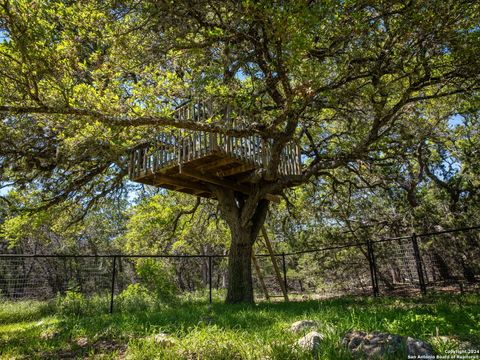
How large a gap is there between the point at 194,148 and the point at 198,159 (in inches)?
11.1

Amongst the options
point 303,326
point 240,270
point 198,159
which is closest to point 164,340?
point 303,326

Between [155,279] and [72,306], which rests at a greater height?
[155,279]

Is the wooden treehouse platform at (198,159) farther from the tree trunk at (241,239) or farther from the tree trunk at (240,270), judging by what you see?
the tree trunk at (240,270)

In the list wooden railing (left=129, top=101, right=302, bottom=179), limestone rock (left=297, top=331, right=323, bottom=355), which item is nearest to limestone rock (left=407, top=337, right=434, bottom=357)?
limestone rock (left=297, top=331, right=323, bottom=355)

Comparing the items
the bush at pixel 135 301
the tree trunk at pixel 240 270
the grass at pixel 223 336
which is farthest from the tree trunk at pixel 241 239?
the grass at pixel 223 336

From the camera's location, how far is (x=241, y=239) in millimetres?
9992

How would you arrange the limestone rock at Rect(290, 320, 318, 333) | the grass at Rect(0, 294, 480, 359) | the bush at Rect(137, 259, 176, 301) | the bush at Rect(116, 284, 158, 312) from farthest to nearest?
1. the bush at Rect(137, 259, 176, 301)
2. the bush at Rect(116, 284, 158, 312)
3. the limestone rock at Rect(290, 320, 318, 333)
4. the grass at Rect(0, 294, 480, 359)

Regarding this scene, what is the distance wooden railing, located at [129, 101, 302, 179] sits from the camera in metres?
8.10

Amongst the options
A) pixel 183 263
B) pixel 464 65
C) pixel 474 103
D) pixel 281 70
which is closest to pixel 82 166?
pixel 281 70

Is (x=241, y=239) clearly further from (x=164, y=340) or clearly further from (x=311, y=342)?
(x=311, y=342)

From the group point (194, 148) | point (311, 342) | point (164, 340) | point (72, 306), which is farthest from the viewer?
point (72, 306)

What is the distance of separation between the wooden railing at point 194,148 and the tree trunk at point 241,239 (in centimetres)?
138

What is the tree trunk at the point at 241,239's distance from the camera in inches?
376

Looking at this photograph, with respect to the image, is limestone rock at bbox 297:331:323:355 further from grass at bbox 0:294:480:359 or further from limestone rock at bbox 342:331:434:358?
limestone rock at bbox 342:331:434:358
